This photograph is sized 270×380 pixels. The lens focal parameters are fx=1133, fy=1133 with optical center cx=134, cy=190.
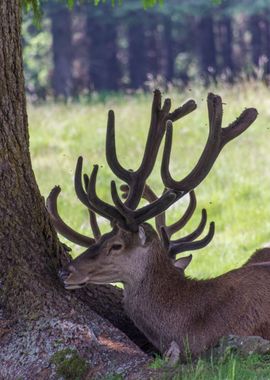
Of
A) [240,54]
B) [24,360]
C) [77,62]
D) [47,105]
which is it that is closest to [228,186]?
[24,360]

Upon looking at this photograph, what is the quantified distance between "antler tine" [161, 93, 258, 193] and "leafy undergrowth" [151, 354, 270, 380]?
1.08 m

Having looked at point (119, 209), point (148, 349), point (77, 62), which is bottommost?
point (148, 349)

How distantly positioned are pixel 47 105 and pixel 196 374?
18.3 meters

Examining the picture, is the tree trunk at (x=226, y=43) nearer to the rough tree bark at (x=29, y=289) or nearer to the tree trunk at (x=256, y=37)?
the tree trunk at (x=256, y=37)

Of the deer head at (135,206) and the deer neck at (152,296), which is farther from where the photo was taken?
the deer neck at (152,296)

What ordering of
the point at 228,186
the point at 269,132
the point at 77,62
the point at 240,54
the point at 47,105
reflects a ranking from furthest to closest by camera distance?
the point at 240,54 < the point at 77,62 < the point at 47,105 < the point at 269,132 < the point at 228,186

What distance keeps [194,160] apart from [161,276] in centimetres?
861

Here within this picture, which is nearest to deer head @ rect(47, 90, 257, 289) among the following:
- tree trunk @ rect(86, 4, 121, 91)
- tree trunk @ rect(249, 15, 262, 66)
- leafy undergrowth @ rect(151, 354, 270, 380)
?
leafy undergrowth @ rect(151, 354, 270, 380)

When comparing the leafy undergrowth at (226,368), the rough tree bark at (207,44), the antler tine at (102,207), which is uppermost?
the rough tree bark at (207,44)

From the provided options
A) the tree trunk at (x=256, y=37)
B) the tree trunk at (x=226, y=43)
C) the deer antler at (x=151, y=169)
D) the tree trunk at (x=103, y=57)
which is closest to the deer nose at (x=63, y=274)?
the deer antler at (x=151, y=169)

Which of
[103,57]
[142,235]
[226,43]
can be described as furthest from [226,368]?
[226,43]

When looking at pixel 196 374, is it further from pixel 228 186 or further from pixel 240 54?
pixel 240 54

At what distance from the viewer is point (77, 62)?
5003 centimetres

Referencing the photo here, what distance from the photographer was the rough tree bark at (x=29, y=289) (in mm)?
6332
